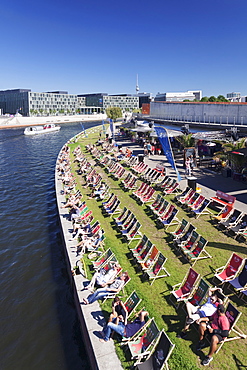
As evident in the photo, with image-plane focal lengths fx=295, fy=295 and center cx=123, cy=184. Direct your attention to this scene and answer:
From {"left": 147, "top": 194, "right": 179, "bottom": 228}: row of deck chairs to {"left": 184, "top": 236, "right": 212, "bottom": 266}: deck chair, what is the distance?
2.51 metres

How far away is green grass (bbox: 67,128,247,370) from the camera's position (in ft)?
20.0

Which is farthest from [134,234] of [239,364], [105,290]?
[239,364]

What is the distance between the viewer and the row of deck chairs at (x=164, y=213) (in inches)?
488

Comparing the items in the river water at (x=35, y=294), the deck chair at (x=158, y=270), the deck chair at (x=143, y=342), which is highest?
the deck chair at (x=158, y=270)

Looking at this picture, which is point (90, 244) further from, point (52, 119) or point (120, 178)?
point (52, 119)

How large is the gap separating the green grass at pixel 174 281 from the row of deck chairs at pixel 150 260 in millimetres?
201

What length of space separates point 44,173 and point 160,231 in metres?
21.0

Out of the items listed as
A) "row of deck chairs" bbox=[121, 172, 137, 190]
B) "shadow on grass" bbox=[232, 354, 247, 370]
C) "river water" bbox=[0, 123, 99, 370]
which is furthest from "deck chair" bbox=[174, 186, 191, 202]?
"shadow on grass" bbox=[232, 354, 247, 370]

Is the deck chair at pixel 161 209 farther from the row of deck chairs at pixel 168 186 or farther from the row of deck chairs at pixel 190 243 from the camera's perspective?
the row of deck chairs at pixel 168 186

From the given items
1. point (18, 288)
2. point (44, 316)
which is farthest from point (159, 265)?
point (18, 288)

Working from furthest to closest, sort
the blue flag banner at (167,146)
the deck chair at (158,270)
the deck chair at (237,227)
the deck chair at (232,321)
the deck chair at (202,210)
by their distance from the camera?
the blue flag banner at (167,146) < the deck chair at (202,210) < the deck chair at (237,227) < the deck chair at (158,270) < the deck chair at (232,321)

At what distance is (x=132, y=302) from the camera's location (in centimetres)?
758

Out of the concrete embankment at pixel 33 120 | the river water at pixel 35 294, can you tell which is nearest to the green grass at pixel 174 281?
the river water at pixel 35 294

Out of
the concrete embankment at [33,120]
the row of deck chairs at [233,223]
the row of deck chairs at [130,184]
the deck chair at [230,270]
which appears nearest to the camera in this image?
the deck chair at [230,270]
